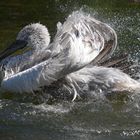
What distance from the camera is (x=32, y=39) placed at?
9305mm

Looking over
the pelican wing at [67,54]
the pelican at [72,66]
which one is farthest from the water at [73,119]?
the pelican wing at [67,54]

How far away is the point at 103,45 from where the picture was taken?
8.66m

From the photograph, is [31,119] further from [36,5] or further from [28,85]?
[36,5]

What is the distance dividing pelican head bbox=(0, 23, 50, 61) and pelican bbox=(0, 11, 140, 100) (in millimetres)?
168

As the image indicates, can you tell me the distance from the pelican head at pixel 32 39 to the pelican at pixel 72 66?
0.55ft

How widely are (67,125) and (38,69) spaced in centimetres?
100

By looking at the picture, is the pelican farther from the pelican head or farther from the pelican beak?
the pelican beak

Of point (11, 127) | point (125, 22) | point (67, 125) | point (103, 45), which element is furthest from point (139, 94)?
point (125, 22)

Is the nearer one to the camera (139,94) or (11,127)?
(11,127)

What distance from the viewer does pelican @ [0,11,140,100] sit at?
26.8 feet

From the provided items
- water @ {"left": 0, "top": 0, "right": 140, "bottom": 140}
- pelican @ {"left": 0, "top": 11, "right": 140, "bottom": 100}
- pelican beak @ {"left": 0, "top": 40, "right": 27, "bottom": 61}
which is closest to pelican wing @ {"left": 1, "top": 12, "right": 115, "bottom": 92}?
pelican @ {"left": 0, "top": 11, "right": 140, "bottom": 100}

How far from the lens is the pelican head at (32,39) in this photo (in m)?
9.20

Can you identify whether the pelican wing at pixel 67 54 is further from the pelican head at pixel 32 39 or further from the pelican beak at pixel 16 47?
the pelican beak at pixel 16 47

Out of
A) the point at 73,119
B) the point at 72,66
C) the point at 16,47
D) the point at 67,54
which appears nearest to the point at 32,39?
the point at 16,47
